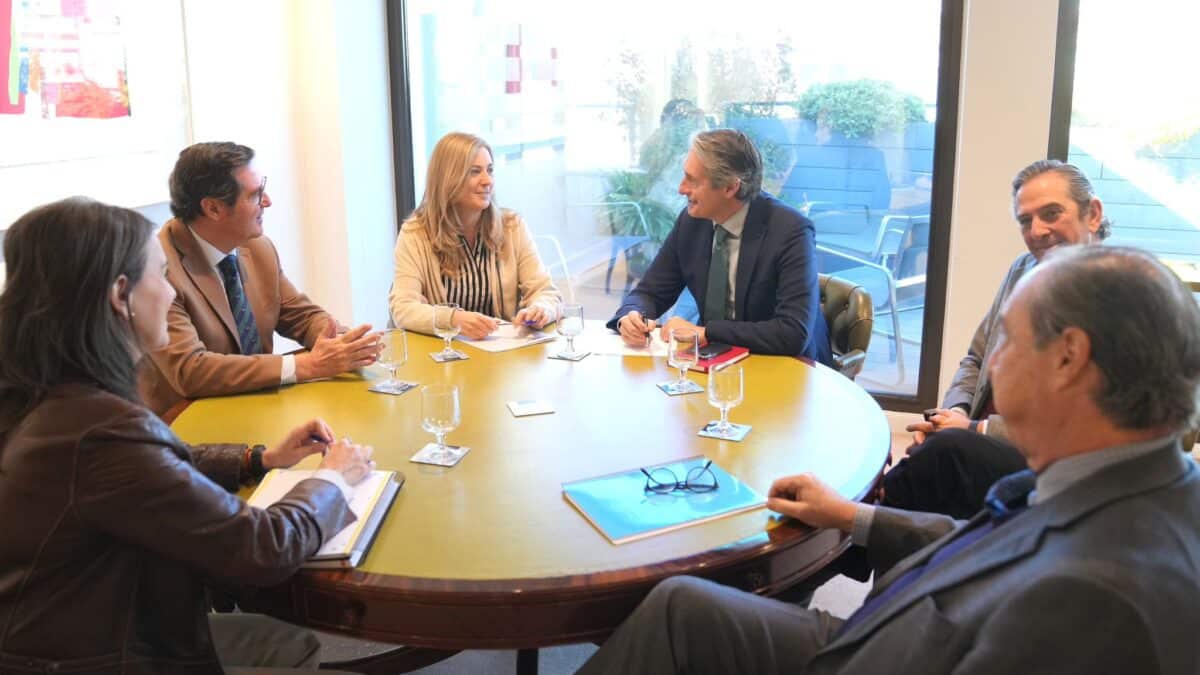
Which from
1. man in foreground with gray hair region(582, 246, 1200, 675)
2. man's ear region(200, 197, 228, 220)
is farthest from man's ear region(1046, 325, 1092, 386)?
man's ear region(200, 197, 228, 220)

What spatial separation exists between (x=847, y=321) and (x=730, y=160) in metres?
0.64

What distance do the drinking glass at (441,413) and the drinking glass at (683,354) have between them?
0.65 meters

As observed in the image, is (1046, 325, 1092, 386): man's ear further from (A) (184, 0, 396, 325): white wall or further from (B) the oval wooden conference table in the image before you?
(A) (184, 0, 396, 325): white wall

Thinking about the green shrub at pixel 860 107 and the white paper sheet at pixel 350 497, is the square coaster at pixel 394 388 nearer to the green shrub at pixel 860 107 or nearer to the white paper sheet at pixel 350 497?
the white paper sheet at pixel 350 497

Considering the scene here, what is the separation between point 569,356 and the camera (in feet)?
8.73

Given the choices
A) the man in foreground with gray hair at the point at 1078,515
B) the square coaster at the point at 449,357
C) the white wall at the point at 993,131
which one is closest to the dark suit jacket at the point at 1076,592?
the man in foreground with gray hair at the point at 1078,515

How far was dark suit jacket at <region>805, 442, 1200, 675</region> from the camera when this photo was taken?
3.50 ft

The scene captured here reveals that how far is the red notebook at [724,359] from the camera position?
2516 millimetres

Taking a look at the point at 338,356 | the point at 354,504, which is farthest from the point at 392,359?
the point at 354,504

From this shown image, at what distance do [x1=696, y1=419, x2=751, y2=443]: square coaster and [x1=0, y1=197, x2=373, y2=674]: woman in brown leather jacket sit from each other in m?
0.87

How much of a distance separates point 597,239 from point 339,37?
1496 mm

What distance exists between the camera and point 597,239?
465 cm

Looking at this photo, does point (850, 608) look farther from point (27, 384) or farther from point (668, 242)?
point (27, 384)

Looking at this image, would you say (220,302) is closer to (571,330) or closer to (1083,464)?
(571,330)
